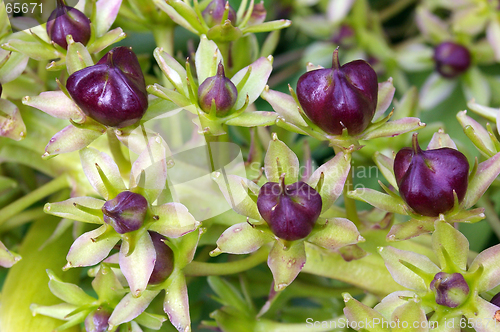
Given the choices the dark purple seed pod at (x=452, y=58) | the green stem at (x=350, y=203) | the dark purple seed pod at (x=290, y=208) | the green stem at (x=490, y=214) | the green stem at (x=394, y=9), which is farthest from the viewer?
the green stem at (x=394, y=9)

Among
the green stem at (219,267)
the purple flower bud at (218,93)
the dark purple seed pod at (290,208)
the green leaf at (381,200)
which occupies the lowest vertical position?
the green stem at (219,267)

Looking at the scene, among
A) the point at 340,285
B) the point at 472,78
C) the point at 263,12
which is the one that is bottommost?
the point at 340,285

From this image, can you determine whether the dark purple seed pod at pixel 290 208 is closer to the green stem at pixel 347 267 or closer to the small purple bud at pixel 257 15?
the green stem at pixel 347 267

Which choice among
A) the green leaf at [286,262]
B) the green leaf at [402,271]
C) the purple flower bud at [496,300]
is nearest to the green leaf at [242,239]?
the green leaf at [286,262]

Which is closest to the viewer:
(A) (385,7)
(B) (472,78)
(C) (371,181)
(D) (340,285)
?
(D) (340,285)

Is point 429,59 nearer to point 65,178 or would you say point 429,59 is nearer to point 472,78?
point 472,78

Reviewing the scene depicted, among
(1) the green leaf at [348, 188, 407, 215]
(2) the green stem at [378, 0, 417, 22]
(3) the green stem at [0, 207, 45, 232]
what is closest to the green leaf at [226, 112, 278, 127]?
(1) the green leaf at [348, 188, 407, 215]

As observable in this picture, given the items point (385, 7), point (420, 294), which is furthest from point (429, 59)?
point (420, 294)
